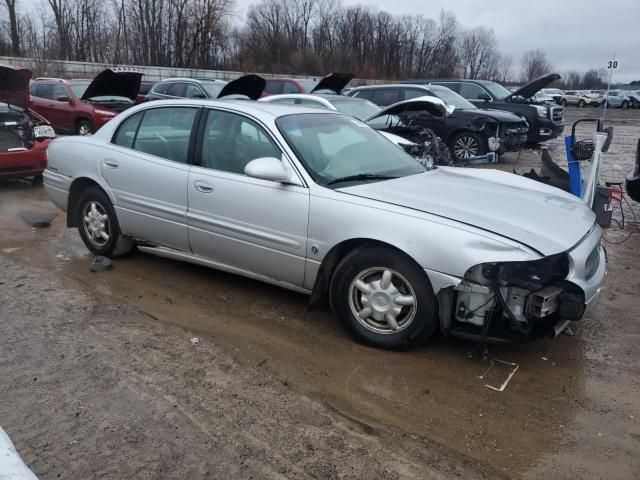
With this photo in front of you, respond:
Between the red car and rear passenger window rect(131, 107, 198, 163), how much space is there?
15.2 feet

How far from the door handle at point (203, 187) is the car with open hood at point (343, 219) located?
0.01 m

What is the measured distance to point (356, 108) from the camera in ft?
35.0

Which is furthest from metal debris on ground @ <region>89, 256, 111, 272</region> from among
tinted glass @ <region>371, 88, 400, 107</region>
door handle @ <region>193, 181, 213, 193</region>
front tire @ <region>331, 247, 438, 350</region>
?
tinted glass @ <region>371, 88, 400, 107</region>

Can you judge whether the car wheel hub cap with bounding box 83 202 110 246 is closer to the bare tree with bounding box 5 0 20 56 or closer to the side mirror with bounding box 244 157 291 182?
the side mirror with bounding box 244 157 291 182

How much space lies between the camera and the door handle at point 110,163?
193 inches

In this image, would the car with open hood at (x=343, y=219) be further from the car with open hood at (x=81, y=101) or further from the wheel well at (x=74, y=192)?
the car with open hood at (x=81, y=101)

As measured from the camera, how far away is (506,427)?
2.86 meters

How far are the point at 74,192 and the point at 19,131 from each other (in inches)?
168

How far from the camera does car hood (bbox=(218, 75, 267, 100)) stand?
982 centimetres

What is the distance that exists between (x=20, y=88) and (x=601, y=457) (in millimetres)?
9295

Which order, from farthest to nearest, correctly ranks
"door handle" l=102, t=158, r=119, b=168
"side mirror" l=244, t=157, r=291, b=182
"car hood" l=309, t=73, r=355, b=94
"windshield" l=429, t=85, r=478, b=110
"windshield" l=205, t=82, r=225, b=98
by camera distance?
"windshield" l=205, t=82, r=225, b=98, "car hood" l=309, t=73, r=355, b=94, "windshield" l=429, t=85, r=478, b=110, "door handle" l=102, t=158, r=119, b=168, "side mirror" l=244, t=157, r=291, b=182

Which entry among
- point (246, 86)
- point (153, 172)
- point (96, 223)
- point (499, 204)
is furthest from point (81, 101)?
point (499, 204)

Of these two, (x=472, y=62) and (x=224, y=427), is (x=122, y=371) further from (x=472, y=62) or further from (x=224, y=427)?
(x=472, y=62)

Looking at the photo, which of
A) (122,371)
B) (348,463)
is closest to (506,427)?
(348,463)
